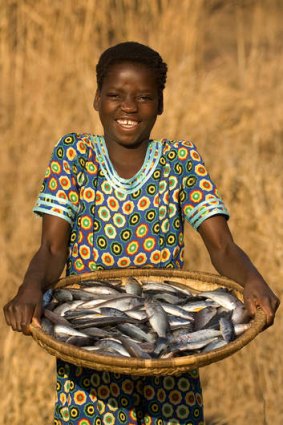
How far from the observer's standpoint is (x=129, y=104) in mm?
3068

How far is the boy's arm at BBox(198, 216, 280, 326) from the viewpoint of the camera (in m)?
2.93

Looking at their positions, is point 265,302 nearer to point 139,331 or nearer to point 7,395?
point 139,331

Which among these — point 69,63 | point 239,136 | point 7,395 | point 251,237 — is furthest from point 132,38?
point 7,395

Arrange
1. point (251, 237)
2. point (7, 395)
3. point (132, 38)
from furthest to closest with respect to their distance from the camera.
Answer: point (132, 38)
point (251, 237)
point (7, 395)

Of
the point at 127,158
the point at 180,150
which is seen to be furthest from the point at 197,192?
the point at 127,158

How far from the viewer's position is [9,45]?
18.6 ft

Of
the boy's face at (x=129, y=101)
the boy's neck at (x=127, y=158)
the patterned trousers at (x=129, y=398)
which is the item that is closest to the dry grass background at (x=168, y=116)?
the patterned trousers at (x=129, y=398)

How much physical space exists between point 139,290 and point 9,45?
297cm

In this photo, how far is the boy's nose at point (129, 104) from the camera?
306 cm

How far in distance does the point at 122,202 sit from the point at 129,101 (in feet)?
1.07

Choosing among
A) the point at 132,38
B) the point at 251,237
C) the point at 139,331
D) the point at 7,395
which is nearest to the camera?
the point at 139,331

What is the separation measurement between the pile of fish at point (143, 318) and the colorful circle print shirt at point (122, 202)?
107 mm

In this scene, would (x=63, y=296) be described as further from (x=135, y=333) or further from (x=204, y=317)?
(x=204, y=317)

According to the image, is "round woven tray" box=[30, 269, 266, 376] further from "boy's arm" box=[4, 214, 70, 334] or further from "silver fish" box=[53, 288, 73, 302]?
"silver fish" box=[53, 288, 73, 302]
